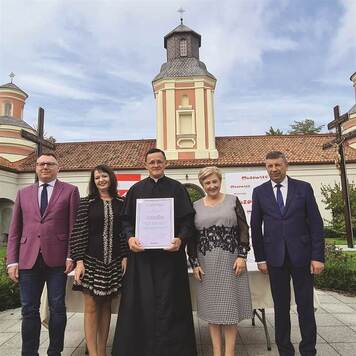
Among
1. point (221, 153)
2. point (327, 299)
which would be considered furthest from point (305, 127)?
point (327, 299)

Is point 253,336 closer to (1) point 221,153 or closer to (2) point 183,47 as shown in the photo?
(1) point 221,153

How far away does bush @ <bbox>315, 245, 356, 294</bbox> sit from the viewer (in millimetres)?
6783

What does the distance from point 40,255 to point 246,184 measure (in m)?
3.79

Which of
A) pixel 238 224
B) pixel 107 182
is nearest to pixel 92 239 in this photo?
pixel 107 182

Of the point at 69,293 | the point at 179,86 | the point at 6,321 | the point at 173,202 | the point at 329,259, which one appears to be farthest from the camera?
the point at 179,86

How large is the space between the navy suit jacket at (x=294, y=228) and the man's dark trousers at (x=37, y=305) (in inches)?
82.6

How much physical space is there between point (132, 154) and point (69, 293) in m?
20.9

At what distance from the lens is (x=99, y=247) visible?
3318 mm

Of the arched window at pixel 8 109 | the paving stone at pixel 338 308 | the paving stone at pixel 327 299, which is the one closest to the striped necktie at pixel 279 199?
the paving stone at pixel 338 308

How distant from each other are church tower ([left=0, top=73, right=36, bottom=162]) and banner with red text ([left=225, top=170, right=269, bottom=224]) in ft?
72.8

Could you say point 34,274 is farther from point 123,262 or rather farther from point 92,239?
point 123,262

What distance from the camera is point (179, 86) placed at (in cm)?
2445

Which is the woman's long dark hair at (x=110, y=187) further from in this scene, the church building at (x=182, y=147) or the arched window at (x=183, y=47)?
the arched window at (x=183, y=47)

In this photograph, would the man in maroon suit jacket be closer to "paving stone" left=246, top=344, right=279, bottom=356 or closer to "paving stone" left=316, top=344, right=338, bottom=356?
"paving stone" left=246, top=344, right=279, bottom=356
